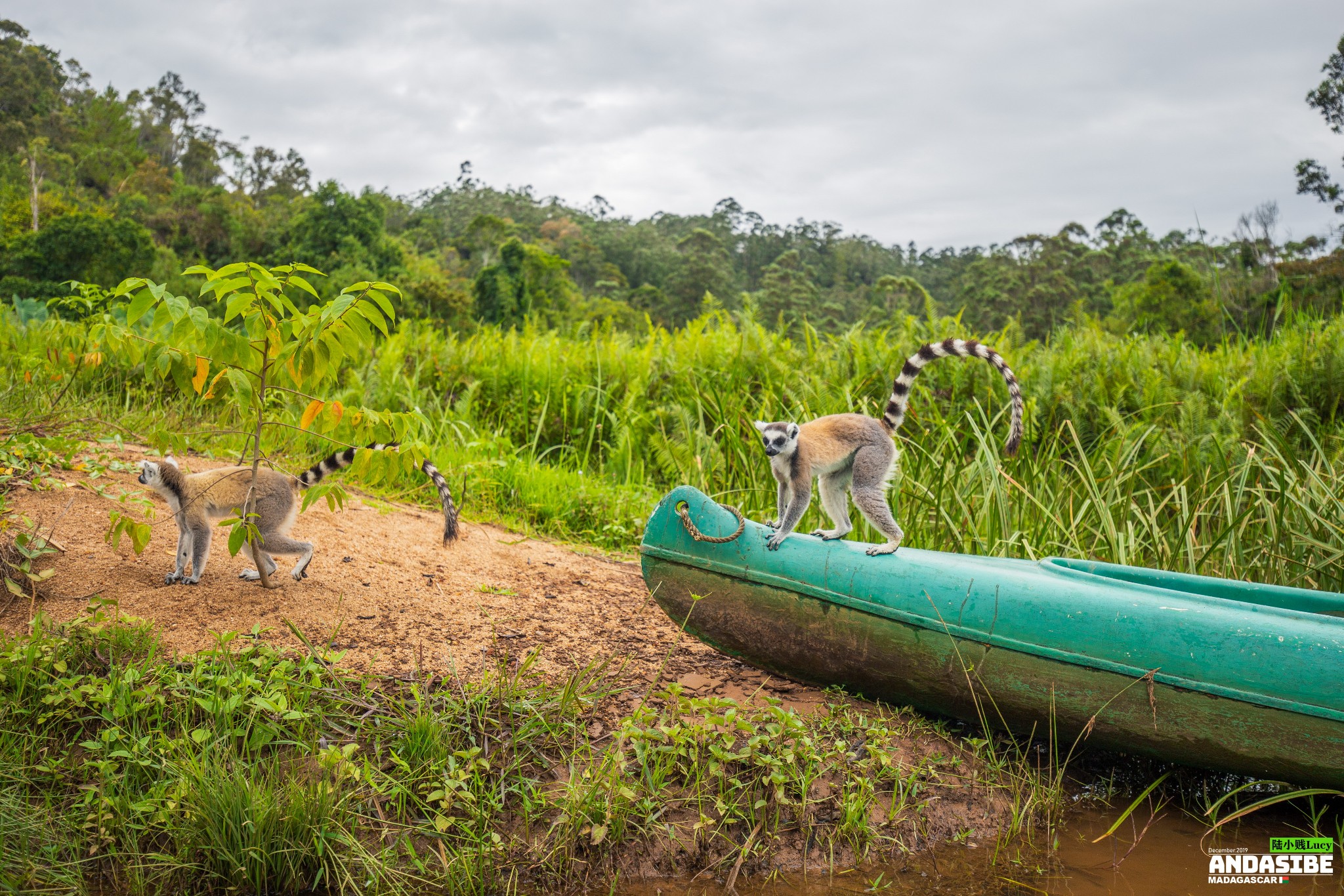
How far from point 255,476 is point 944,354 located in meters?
3.43

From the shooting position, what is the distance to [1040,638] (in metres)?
3.64

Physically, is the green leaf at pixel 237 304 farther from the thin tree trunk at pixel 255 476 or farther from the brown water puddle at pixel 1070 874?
the brown water puddle at pixel 1070 874

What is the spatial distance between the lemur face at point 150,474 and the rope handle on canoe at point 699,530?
103 inches

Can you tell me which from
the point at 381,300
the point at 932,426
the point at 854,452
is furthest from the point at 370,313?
the point at 932,426

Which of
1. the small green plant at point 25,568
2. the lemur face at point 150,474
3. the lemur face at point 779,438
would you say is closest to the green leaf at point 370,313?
the lemur face at point 150,474

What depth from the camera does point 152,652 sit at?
3.47 m

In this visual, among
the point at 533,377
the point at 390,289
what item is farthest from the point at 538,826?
the point at 533,377

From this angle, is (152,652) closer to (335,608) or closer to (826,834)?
(335,608)

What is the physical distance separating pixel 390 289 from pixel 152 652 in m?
1.83

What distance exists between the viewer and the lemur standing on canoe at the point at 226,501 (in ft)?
13.7

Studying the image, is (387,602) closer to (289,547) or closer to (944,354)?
(289,547)

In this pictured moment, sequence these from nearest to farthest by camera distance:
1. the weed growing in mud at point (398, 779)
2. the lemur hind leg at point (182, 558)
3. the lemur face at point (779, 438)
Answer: the weed growing in mud at point (398, 779)
the lemur face at point (779, 438)
the lemur hind leg at point (182, 558)

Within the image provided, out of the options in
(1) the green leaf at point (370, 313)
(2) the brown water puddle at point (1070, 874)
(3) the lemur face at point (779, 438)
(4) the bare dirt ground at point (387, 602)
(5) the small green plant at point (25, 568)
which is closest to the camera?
(2) the brown water puddle at point (1070, 874)

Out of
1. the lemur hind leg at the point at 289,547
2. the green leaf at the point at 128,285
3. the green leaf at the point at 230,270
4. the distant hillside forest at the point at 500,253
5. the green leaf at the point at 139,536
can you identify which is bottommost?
the lemur hind leg at the point at 289,547
